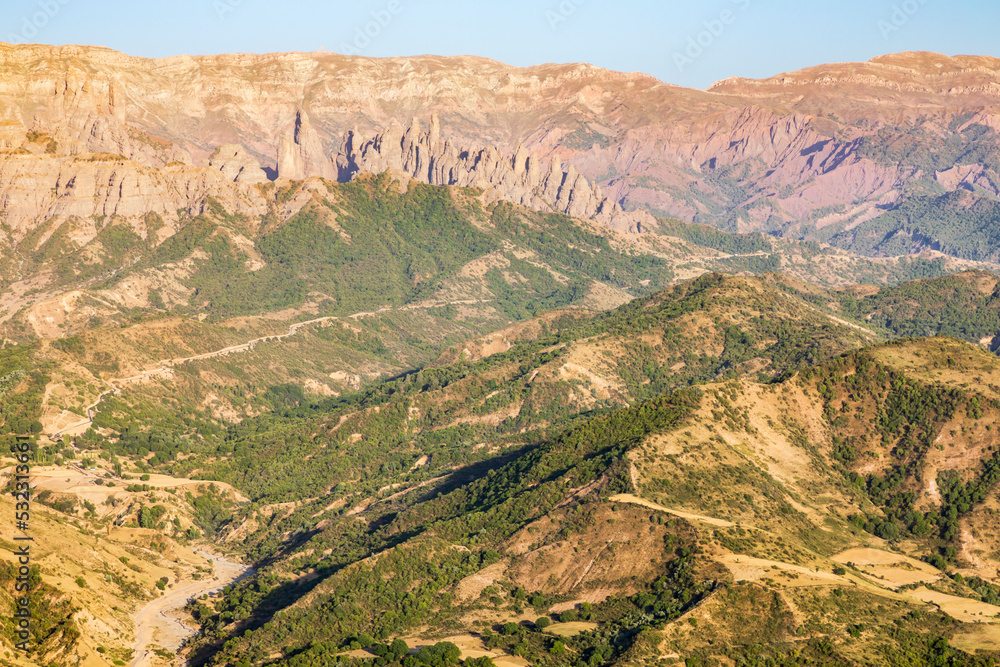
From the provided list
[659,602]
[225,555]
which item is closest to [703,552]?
[659,602]

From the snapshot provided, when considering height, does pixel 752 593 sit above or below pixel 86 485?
above

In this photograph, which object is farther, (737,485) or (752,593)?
(737,485)

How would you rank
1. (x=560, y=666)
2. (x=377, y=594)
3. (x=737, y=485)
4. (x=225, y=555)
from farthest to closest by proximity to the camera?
(x=225, y=555) → (x=737, y=485) → (x=377, y=594) → (x=560, y=666)

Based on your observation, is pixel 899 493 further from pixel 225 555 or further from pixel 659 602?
pixel 225 555

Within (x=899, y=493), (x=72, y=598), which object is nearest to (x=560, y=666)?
(x=72, y=598)

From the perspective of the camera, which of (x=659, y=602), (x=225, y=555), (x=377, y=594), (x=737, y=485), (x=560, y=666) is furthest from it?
(x=225, y=555)

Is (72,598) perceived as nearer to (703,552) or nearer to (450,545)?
(450,545)

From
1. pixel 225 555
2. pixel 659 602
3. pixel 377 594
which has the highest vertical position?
pixel 659 602
